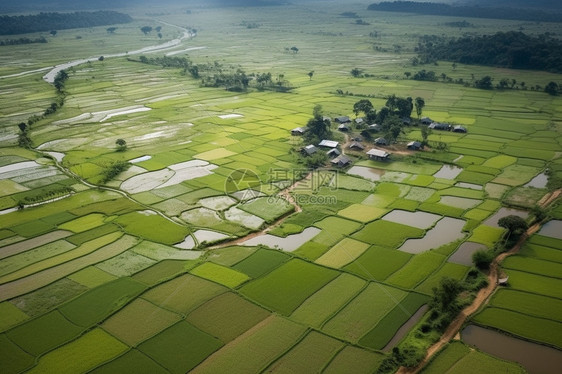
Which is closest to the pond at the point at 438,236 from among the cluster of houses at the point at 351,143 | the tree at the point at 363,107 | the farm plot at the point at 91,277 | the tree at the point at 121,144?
the cluster of houses at the point at 351,143

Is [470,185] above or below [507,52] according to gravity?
below

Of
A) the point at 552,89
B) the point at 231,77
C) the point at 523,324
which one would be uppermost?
the point at 552,89

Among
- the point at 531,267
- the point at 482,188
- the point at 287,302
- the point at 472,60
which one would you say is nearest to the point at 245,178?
the point at 287,302

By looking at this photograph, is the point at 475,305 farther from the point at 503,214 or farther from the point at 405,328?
the point at 503,214

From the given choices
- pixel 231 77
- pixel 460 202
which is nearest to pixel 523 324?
pixel 460 202

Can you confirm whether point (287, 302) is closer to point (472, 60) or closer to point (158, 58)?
point (472, 60)

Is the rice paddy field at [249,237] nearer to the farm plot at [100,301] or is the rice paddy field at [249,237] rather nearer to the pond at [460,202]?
the farm plot at [100,301]
